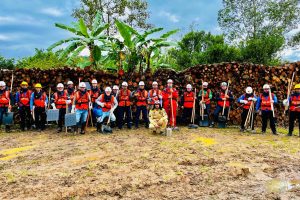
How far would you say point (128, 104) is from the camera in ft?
35.3

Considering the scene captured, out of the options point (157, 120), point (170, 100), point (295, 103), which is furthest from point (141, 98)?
point (295, 103)

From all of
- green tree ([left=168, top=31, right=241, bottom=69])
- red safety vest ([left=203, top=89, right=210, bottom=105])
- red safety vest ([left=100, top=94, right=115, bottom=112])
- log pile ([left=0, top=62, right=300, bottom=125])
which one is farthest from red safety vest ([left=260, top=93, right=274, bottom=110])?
green tree ([left=168, top=31, right=241, bottom=69])

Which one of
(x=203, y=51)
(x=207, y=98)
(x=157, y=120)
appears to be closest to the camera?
(x=157, y=120)

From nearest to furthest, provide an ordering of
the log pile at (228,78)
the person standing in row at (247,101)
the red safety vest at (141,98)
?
the person standing in row at (247,101) → the red safety vest at (141,98) → the log pile at (228,78)

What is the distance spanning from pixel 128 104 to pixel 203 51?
50.4 feet

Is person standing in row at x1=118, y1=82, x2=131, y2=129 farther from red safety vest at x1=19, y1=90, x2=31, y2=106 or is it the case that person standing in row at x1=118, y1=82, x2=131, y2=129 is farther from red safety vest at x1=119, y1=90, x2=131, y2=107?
red safety vest at x1=19, y1=90, x2=31, y2=106

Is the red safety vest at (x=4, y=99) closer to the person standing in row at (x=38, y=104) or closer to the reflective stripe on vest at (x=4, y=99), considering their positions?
the reflective stripe on vest at (x=4, y=99)

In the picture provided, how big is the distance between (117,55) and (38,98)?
4017 mm

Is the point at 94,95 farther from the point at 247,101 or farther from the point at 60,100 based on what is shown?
the point at 247,101

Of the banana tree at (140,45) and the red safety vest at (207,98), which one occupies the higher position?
the banana tree at (140,45)

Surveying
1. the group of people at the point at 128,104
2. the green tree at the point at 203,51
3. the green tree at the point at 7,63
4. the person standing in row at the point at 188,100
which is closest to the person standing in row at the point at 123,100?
the group of people at the point at 128,104

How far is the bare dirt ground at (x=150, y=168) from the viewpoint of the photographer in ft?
15.6

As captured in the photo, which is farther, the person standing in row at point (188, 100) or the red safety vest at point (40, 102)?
the person standing in row at point (188, 100)

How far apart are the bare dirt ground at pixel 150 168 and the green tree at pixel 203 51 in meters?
13.6
